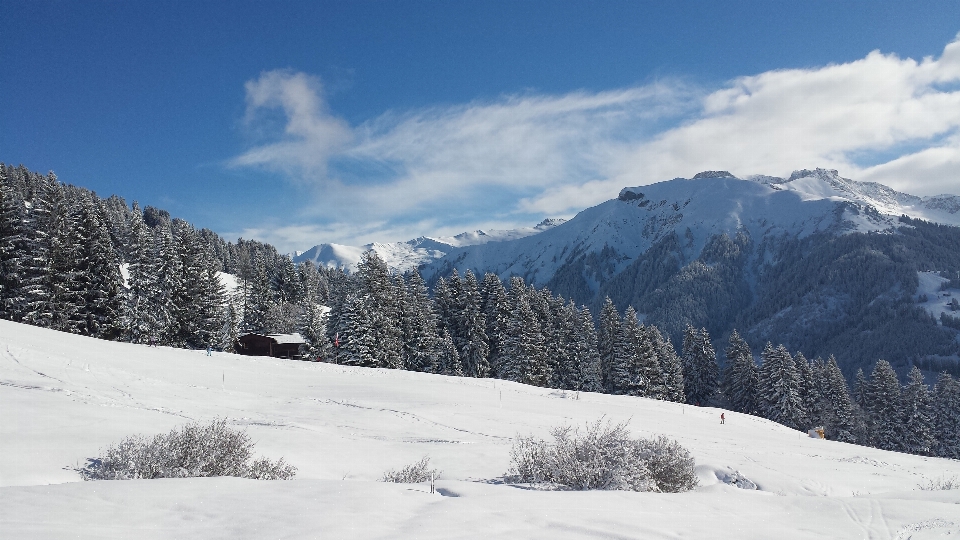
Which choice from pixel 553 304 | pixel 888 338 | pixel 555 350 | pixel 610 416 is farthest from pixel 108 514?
pixel 888 338

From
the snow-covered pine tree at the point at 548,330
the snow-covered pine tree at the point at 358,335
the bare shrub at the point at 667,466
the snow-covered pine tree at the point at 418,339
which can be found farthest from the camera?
the snow-covered pine tree at the point at 548,330

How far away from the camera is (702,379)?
6341 centimetres

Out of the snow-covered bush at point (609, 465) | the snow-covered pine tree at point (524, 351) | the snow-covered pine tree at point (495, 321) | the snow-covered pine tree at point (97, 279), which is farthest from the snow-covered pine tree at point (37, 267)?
the snow-covered bush at point (609, 465)

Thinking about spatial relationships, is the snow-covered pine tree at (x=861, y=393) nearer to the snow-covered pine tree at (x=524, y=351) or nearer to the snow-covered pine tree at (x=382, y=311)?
the snow-covered pine tree at (x=524, y=351)

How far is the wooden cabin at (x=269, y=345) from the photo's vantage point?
187 feet

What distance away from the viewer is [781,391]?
189 ft

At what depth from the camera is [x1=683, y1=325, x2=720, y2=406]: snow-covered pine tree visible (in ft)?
207

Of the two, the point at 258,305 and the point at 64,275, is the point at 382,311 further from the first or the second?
the point at 258,305

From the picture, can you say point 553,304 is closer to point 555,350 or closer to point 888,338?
point 555,350

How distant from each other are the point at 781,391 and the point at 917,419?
15.7 m

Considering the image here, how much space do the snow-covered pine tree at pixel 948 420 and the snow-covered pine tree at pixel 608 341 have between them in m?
37.9

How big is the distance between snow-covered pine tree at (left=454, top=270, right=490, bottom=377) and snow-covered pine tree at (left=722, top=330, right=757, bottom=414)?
1300 inches

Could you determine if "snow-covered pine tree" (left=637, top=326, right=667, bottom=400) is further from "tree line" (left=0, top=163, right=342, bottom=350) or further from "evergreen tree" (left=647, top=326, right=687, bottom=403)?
"tree line" (left=0, top=163, right=342, bottom=350)

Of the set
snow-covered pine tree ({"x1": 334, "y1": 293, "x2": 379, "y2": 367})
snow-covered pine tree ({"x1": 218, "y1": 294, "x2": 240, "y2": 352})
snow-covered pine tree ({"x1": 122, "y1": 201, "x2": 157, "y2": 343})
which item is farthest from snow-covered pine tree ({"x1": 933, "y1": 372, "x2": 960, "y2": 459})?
snow-covered pine tree ({"x1": 122, "y1": 201, "x2": 157, "y2": 343})
